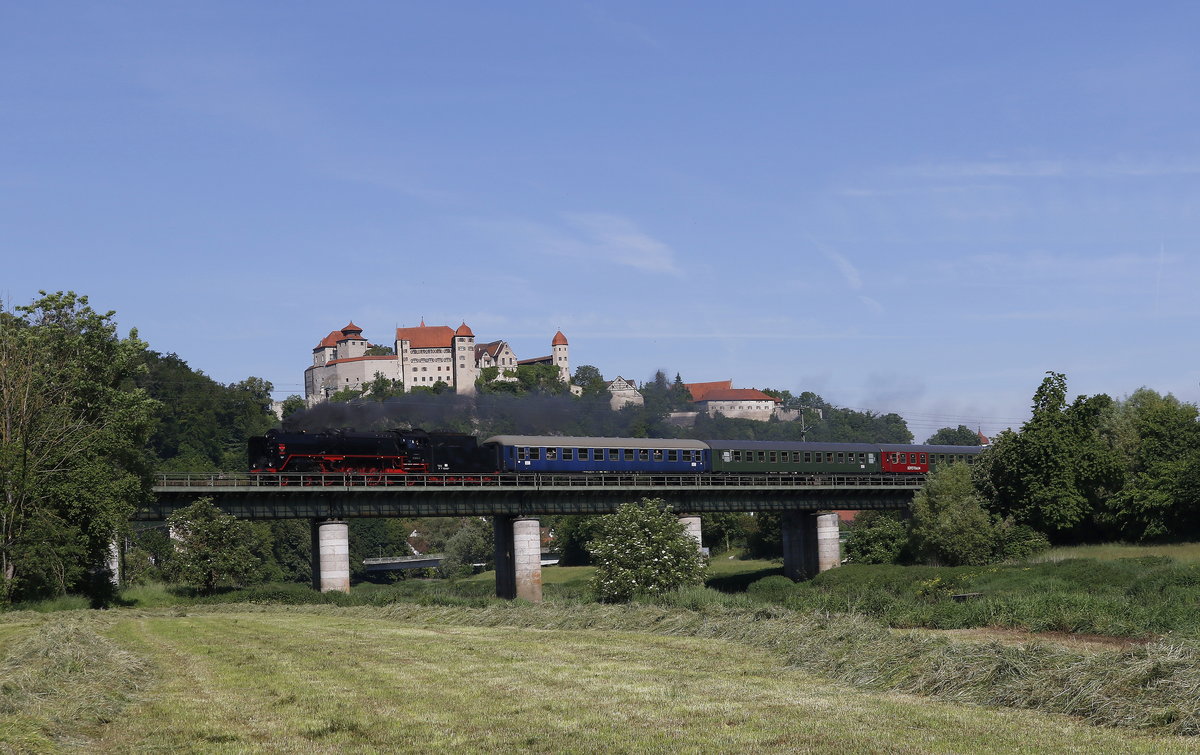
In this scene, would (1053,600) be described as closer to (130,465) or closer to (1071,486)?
(1071,486)

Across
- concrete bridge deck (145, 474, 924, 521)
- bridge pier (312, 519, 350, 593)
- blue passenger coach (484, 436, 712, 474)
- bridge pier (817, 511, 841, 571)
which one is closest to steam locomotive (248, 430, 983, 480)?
blue passenger coach (484, 436, 712, 474)

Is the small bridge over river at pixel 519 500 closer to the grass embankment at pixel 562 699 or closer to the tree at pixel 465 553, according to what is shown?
the grass embankment at pixel 562 699

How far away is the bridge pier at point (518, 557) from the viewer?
73.6 m

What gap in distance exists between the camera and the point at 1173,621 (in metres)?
30.4

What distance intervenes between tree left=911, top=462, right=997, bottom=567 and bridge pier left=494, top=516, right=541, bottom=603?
2783cm

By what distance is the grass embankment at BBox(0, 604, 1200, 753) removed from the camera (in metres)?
16.7

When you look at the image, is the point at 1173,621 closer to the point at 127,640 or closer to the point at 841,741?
the point at 841,741

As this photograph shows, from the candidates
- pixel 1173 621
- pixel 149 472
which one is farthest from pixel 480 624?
pixel 149 472

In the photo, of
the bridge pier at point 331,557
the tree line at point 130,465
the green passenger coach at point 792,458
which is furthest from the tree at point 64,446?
the green passenger coach at point 792,458

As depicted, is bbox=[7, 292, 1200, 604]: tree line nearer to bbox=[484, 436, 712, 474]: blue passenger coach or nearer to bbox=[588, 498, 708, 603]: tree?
bbox=[484, 436, 712, 474]: blue passenger coach

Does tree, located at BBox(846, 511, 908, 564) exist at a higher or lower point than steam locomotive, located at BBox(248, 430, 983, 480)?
lower

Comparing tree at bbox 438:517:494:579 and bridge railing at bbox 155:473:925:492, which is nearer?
bridge railing at bbox 155:473:925:492

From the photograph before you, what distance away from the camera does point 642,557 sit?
58938 millimetres

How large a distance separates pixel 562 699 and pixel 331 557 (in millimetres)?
50960
